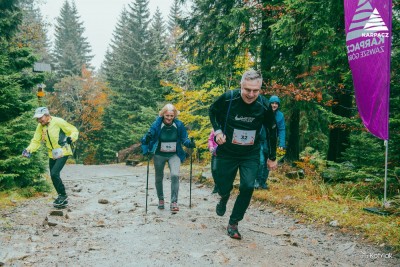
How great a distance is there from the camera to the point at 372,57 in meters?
6.10

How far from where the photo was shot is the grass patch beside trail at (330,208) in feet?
17.2

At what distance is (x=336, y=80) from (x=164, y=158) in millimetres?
5617

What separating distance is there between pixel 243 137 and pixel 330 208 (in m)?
2.98

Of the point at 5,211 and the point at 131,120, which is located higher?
the point at 131,120

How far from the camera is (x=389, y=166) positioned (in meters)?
7.26

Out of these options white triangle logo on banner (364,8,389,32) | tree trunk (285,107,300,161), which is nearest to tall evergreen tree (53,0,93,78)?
tree trunk (285,107,300,161)

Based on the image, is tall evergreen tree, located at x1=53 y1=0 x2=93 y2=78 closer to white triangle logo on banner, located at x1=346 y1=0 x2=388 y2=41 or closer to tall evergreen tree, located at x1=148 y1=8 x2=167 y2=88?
tall evergreen tree, located at x1=148 y1=8 x2=167 y2=88

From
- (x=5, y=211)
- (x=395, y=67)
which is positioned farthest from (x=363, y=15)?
(x=5, y=211)

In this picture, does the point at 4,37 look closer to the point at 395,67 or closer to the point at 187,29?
the point at 187,29

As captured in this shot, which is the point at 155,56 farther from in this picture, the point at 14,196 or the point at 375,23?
the point at 375,23

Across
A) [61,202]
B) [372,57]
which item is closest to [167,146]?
[61,202]

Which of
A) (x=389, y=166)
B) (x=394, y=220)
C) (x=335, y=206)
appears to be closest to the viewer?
(x=394, y=220)

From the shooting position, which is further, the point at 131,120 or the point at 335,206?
the point at 131,120

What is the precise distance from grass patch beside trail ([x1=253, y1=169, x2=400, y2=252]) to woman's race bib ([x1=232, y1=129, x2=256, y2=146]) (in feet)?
7.68
